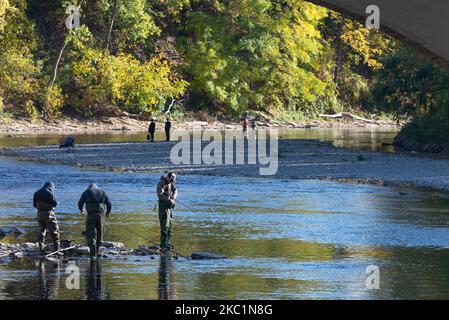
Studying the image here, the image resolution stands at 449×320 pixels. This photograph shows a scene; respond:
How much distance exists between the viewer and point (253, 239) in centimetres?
2784

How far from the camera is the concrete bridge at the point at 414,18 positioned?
13.0m

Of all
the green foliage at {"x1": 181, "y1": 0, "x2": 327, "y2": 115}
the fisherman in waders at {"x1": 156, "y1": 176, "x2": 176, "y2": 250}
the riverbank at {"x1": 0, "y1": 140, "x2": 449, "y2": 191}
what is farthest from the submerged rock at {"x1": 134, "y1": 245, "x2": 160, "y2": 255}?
the green foliage at {"x1": 181, "y1": 0, "x2": 327, "y2": 115}

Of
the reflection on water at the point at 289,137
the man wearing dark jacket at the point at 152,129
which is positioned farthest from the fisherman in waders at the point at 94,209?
the man wearing dark jacket at the point at 152,129

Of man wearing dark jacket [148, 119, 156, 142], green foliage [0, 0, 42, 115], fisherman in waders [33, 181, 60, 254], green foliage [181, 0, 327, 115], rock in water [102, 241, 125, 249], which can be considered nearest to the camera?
fisherman in waders [33, 181, 60, 254]

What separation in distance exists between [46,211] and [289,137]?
49321 mm

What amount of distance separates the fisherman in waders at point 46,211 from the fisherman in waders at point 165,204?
2230mm

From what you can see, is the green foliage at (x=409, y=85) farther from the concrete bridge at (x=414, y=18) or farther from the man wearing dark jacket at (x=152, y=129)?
the concrete bridge at (x=414, y=18)

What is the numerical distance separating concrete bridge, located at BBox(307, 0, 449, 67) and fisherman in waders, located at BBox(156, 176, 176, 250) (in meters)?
12.1

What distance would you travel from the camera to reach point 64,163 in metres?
51.0

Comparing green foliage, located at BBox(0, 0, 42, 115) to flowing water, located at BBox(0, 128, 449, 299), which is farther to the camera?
green foliage, located at BBox(0, 0, 42, 115)

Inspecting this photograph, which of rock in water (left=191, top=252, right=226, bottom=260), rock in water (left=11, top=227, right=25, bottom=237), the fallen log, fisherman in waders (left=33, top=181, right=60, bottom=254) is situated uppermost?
the fallen log

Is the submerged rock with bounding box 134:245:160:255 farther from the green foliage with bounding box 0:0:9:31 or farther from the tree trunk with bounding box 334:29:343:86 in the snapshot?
the tree trunk with bounding box 334:29:343:86

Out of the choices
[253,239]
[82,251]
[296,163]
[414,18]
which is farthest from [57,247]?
[296,163]

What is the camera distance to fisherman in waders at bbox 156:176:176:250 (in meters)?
24.9
